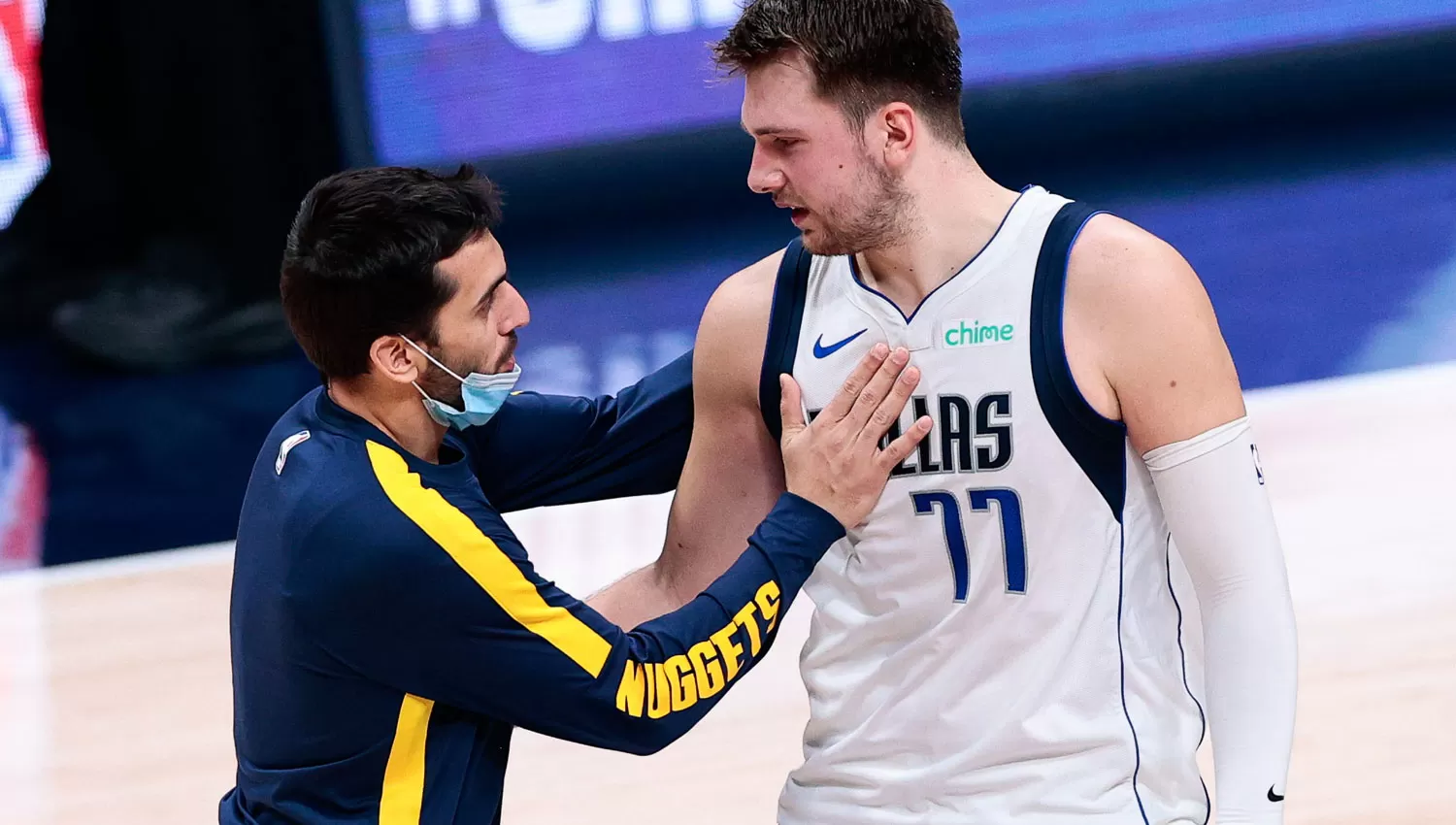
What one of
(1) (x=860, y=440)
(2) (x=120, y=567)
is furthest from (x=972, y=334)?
(2) (x=120, y=567)

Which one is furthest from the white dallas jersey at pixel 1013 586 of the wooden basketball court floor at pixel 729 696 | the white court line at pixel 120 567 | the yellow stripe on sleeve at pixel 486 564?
the white court line at pixel 120 567

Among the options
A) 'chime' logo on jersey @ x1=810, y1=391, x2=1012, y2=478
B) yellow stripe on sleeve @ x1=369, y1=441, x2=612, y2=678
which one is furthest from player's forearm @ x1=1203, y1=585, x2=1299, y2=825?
yellow stripe on sleeve @ x1=369, y1=441, x2=612, y2=678

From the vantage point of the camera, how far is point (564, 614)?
2230 mm

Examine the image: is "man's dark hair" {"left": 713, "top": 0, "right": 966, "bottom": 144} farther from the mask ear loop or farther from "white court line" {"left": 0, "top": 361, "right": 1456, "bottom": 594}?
"white court line" {"left": 0, "top": 361, "right": 1456, "bottom": 594}

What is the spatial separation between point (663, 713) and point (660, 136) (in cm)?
872

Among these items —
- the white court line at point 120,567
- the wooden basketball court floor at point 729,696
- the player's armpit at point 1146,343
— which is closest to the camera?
the player's armpit at point 1146,343

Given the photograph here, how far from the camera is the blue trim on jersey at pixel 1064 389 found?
2082 millimetres

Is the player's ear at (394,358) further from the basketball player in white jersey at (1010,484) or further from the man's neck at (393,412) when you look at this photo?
the basketball player in white jersey at (1010,484)

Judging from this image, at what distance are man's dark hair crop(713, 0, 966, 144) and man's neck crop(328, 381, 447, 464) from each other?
0.64 meters

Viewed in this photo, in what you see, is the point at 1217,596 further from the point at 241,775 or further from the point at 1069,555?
the point at 241,775

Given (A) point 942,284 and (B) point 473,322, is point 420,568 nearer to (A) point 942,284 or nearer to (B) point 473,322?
(B) point 473,322

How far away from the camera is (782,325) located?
233cm

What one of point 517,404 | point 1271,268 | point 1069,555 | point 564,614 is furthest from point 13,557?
point 1271,268

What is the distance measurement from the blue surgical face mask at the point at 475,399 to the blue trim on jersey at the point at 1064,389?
698 millimetres
